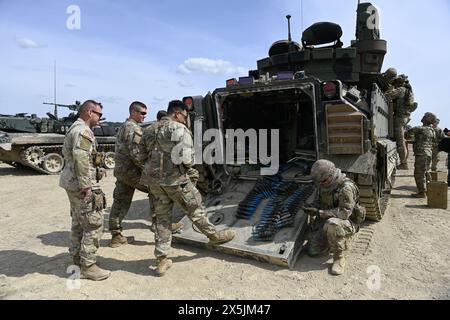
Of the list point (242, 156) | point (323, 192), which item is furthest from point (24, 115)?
point (323, 192)

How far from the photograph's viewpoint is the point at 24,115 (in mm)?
14922

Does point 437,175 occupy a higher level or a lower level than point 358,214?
higher

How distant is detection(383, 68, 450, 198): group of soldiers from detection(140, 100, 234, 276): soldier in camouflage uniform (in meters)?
5.40

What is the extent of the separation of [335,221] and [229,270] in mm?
1211

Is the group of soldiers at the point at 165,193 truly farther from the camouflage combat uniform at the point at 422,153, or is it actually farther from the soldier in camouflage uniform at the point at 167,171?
the camouflage combat uniform at the point at 422,153

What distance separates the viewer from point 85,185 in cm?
358

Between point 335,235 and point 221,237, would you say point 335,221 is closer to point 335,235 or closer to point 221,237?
point 335,235

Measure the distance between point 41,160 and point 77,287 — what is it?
32.7 feet

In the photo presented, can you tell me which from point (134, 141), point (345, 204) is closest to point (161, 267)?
point (134, 141)

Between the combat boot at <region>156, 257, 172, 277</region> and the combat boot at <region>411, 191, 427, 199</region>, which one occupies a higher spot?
the combat boot at <region>411, 191, 427, 199</region>

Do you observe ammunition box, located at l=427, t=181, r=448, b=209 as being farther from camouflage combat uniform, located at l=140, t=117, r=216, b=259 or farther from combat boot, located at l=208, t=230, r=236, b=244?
camouflage combat uniform, located at l=140, t=117, r=216, b=259

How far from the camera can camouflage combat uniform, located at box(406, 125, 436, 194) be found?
765cm

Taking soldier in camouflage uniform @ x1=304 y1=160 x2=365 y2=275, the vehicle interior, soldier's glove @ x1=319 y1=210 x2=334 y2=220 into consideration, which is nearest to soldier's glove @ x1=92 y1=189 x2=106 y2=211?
soldier in camouflage uniform @ x1=304 y1=160 x2=365 y2=275
